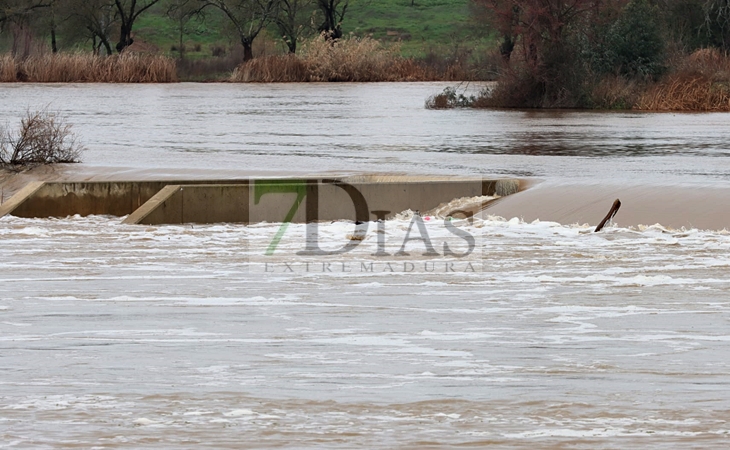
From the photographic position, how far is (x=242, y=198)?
14797 millimetres

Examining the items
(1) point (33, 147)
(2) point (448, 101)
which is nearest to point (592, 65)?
(2) point (448, 101)

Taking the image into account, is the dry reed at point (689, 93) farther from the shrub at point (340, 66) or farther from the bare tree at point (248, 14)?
the bare tree at point (248, 14)

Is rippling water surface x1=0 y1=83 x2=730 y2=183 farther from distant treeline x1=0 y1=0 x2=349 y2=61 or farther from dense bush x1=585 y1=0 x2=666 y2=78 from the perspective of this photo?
distant treeline x1=0 y1=0 x2=349 y2=61

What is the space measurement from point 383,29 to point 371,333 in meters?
78.2

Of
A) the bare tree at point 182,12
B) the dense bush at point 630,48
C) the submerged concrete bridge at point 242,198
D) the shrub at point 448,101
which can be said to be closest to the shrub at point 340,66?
the bare tree at point 182,12

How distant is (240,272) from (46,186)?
497cm

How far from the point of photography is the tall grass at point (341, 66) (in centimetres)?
5766

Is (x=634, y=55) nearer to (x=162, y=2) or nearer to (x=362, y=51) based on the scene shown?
(x=362, y=51)

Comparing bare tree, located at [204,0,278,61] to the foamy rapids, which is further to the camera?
bare tree, located at [204,0,278,61]

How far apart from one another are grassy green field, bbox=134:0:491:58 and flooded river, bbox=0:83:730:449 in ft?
199

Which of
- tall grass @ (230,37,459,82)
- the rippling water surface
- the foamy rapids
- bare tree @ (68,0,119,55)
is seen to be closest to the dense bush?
the rippling water surface

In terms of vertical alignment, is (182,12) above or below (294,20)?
above

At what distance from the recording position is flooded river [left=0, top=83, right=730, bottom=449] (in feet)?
20.3

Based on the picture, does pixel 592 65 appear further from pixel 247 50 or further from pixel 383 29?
pixel 383 29
